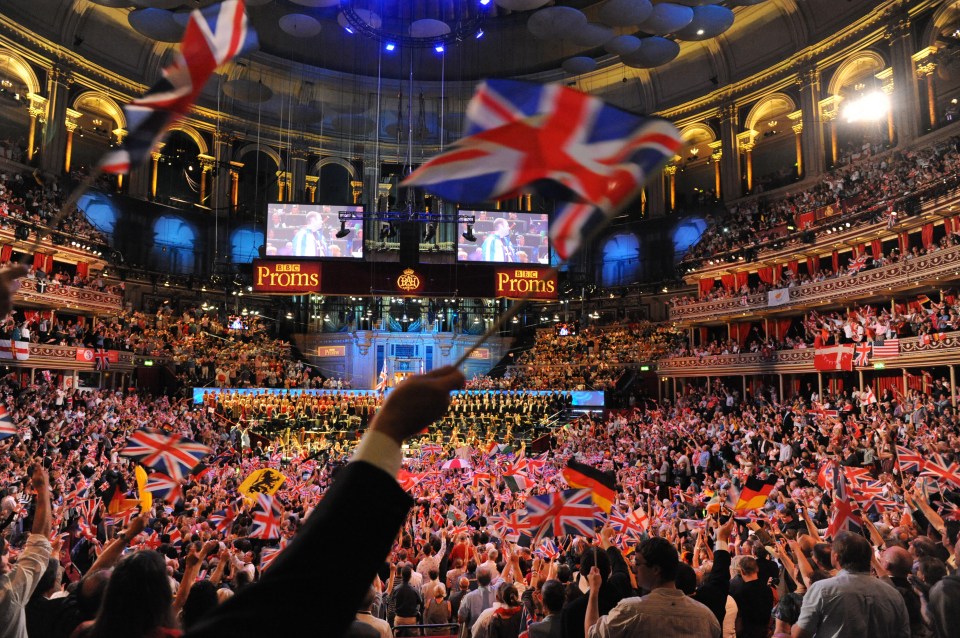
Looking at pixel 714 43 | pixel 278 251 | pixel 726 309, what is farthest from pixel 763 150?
pixel 278 251

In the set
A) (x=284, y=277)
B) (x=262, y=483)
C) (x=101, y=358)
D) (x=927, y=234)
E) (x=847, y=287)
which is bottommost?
(x=262, y=483)

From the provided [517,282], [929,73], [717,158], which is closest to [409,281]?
[517,282]

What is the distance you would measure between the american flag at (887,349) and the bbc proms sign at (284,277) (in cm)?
2091

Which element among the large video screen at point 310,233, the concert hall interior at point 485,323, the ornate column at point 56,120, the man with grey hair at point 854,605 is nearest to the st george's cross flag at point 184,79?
the concert hall interior at point 485,323

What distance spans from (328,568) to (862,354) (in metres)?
26.7

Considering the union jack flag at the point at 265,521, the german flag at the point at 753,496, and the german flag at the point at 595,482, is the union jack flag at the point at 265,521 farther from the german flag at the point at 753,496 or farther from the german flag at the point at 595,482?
the german flag at the point at 753,496

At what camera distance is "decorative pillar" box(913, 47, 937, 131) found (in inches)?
1097

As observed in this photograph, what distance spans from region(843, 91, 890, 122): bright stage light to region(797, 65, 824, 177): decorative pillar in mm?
1482

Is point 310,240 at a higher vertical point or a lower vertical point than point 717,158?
lower

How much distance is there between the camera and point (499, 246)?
30250mm

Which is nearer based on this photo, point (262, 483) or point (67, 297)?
point (262, 483)

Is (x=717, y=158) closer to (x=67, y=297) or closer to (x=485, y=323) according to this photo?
(x=485, y=323)

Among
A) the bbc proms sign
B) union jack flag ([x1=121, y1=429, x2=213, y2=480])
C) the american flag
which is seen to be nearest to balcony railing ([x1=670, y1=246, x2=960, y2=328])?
the american flag

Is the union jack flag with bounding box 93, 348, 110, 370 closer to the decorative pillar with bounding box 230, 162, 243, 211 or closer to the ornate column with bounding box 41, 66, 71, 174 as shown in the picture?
the ornate column with bounding box 41, 66, 71, 174
